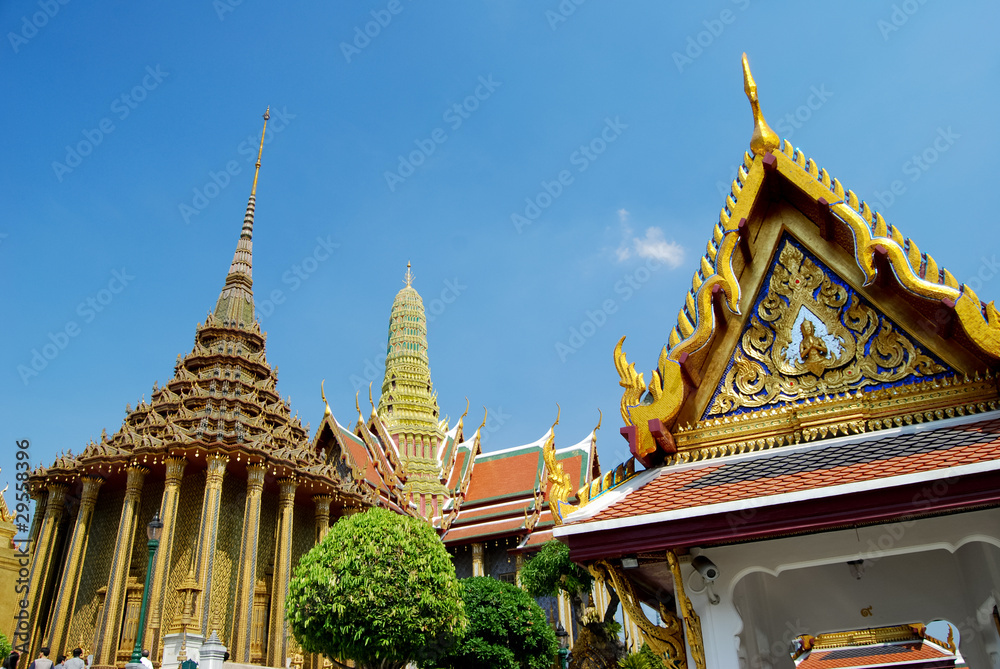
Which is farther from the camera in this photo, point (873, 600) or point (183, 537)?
point (183, 537)

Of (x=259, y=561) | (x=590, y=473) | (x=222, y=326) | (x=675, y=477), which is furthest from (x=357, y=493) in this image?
(x=675, y=477)

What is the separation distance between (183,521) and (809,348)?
707 inches

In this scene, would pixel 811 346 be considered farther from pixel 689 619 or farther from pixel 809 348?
pixel 689 619

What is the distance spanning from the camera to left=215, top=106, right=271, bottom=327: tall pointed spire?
76.9ft

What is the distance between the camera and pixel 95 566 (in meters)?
19.0

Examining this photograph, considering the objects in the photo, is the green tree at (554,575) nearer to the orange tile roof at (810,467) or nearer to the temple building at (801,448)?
the temple building at (801,448)

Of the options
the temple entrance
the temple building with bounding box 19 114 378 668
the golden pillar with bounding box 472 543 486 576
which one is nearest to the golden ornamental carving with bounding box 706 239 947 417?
the temple entrance

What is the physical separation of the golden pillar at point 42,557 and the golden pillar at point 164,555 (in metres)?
2.73

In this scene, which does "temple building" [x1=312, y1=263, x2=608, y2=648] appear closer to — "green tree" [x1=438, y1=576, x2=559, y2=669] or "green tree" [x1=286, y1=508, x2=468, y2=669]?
"green tree" [x1=438, y1=576, x2=559, y2=669]

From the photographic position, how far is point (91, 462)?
1816cm

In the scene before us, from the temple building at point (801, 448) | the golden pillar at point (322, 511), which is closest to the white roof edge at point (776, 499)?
the temple building at point (801, 448)

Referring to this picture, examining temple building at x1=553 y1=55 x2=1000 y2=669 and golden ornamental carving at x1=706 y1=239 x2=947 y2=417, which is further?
golden ornamental carving at x1=706 y1=239 x2=947 y2=417

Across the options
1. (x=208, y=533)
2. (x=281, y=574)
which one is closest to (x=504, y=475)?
(x=281, y=574)

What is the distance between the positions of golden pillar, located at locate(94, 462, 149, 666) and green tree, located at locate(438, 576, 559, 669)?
795 cm
